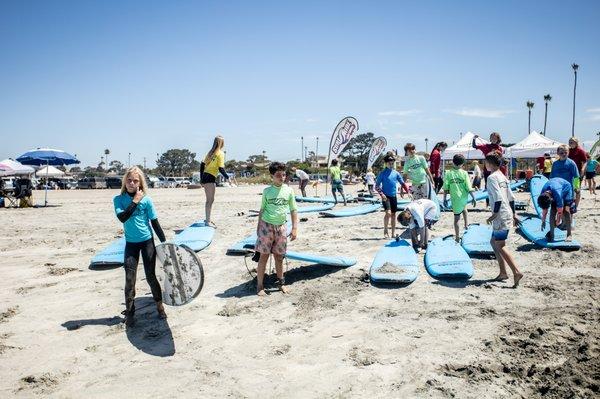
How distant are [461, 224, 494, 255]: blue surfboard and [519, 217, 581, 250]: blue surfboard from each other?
0.72 metres

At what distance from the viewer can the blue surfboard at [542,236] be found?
746 centimetres

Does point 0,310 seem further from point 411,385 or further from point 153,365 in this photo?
point 411,385

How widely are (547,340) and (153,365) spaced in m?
3.54

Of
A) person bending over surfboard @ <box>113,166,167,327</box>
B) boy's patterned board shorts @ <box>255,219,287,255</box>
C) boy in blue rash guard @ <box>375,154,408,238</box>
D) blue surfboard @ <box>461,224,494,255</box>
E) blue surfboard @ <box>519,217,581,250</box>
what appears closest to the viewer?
person bending over surfboard @ <box>113,166,167,327</box>

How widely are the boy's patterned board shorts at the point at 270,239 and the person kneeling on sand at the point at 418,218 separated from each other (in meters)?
2.71

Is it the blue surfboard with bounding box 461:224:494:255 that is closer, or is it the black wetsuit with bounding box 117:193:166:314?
the black wetsuit with bounding box 117:193:166:314

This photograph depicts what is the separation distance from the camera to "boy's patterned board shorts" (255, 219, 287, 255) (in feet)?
18.1

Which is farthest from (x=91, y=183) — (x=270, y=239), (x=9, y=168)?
(x=270, y=239)

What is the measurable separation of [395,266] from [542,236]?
12.0 ft

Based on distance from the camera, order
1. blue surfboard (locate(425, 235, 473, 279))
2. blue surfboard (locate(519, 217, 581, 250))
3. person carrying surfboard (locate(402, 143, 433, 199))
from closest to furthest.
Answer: blue surfboard (locate(425, 235, 473, 279))
blue surfboard (locate(519, 217, 581, 250))
person carrying surfboard (locate(402, 143, 433, 199))

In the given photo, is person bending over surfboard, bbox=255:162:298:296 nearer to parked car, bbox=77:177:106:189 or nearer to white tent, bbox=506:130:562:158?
white tent, bbox=506:130:562:158

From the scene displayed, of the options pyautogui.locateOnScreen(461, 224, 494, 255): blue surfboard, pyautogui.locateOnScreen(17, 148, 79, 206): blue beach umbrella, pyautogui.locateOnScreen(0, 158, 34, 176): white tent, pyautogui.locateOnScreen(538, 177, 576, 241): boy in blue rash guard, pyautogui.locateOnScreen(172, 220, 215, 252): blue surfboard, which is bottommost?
pyautogui.locateOnScreen(172, 220, 215, 252): blue surfboard

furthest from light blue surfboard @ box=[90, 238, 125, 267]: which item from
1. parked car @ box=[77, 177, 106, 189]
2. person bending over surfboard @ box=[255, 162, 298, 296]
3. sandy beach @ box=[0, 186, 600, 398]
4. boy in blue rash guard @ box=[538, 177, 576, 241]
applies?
parked car @ box=[77, 177, 106, 189]

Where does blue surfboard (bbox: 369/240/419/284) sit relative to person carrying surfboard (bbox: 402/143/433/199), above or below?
below
